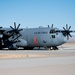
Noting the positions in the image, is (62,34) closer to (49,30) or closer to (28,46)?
(49,30)

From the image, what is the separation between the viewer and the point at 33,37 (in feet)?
142

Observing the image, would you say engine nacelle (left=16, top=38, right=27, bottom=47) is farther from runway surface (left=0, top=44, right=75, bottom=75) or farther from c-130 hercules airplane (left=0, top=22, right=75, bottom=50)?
runway surface (left=0, top=44, right=75, bottom=75)

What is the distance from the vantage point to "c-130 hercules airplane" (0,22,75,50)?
41438 mm

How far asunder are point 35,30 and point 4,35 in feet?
19.5

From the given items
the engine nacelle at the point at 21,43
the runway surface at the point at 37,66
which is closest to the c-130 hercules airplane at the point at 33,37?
the engine nacelle at the point at 21,43

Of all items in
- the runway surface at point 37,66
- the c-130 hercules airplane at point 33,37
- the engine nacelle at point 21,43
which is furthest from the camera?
the engine nacelle at point 21,43

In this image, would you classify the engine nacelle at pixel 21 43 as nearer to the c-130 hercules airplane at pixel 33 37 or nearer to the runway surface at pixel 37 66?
the c-130 hercules airplane at pixel 33 37

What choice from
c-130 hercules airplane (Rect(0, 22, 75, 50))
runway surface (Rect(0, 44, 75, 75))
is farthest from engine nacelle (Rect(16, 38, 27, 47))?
runway surface (Rect(0, 44, 75, 75))

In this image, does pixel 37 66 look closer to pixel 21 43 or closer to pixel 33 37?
pixel 33 37

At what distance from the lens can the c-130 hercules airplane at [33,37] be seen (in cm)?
4144

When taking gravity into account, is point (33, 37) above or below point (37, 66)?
above

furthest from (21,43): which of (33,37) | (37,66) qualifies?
(37,66)

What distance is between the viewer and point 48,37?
1642 inches

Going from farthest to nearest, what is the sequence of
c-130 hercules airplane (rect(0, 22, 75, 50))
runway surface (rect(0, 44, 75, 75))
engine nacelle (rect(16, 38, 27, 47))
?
engine nacelle (rect(16, 38, 27, 47)), c-130 hercules airplane (rect(0, 22, 75, 50)), runway surface (rect(0, 44, 75, 75))
